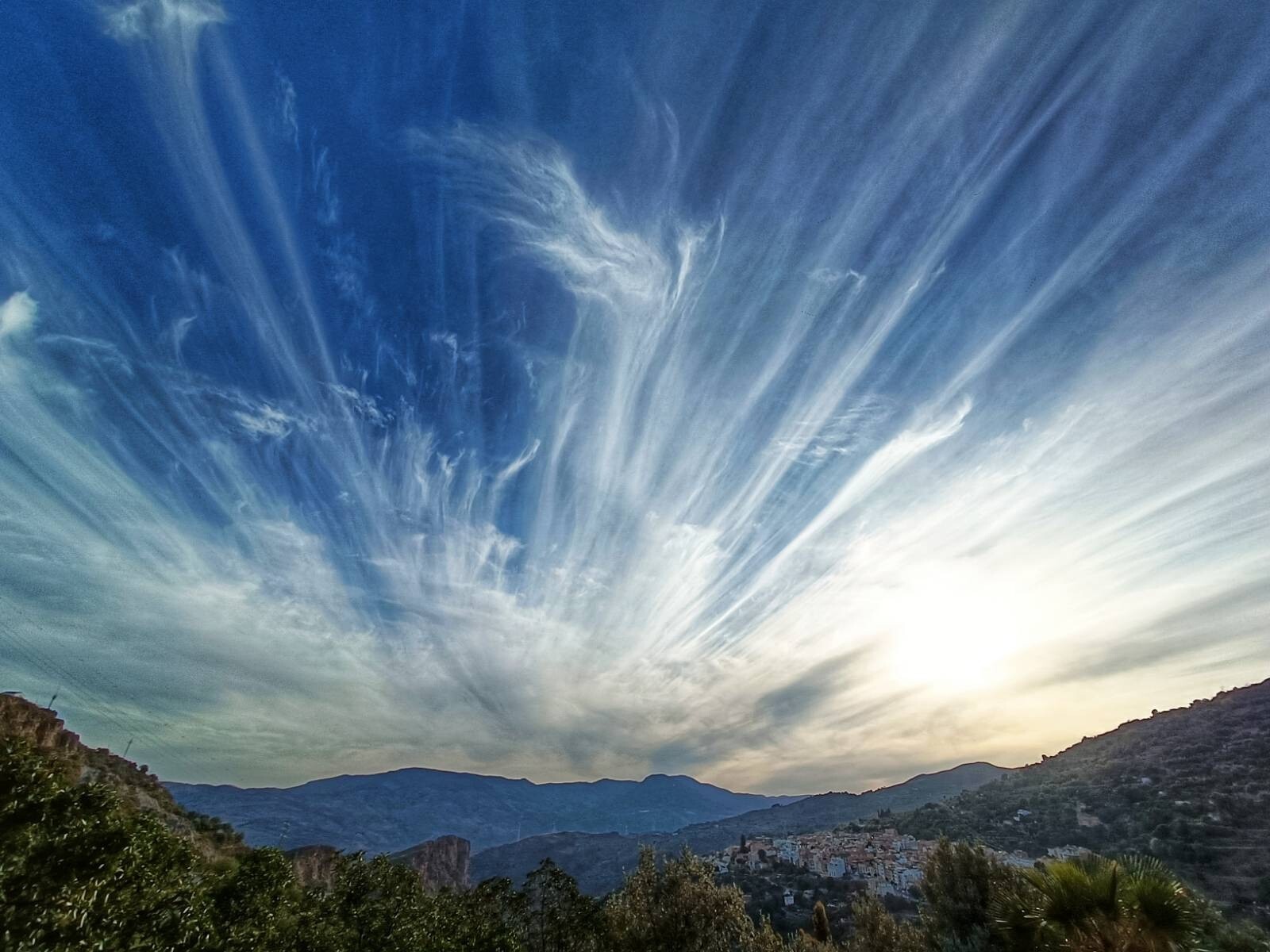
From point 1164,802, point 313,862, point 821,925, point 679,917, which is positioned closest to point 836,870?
point 1164,802

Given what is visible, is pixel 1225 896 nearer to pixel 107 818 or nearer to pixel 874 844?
pixel 874 844

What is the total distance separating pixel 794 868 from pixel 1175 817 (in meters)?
51.6

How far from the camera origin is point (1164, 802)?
61.9 metres

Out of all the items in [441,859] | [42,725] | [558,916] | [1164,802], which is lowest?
[441,859]

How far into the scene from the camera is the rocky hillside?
4632 centimetres

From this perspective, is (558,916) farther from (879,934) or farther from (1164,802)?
(1164,802)

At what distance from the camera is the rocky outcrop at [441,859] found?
421 ft

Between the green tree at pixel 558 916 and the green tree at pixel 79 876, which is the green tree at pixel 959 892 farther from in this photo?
the green tree at pixel 79 876

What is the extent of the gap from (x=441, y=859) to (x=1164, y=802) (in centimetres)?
15215

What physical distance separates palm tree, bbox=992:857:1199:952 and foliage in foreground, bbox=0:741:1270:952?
0.10 feet

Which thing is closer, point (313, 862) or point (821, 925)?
point (821, 925)

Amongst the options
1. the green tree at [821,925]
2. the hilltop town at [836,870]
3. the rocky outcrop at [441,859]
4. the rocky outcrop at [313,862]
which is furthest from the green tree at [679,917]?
the rocky outcrop at [441,859]

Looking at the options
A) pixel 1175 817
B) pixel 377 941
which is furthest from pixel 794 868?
pixel 377 941

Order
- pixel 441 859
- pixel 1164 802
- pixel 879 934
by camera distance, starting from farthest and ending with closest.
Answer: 1. pixel 441 859
2. pixel 1164 802
3. pixel 879 934
